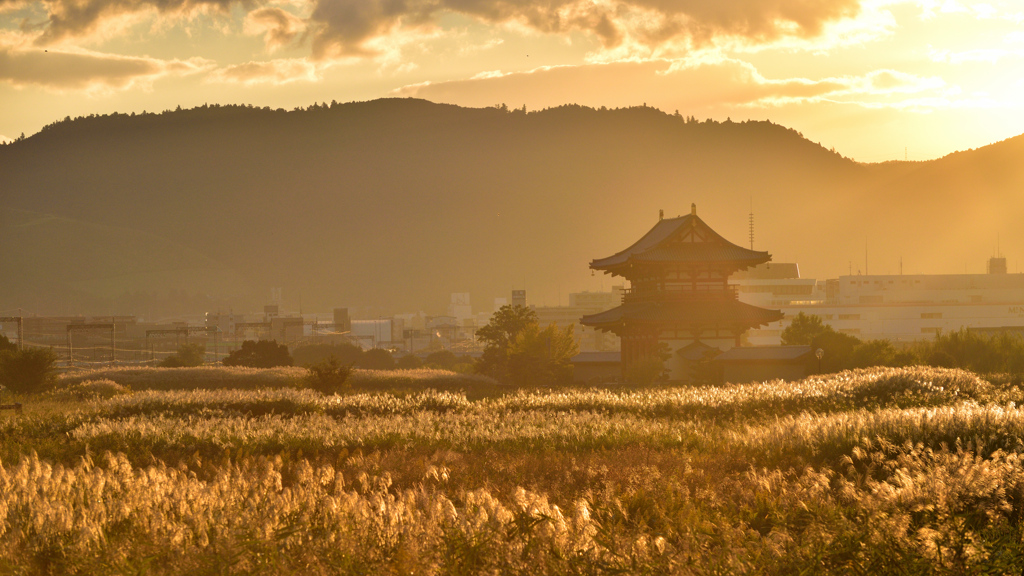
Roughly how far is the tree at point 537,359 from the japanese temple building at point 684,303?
16.0 feet

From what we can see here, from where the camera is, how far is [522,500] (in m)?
7.54

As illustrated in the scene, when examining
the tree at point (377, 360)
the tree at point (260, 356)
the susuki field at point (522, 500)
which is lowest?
the tree at point (377, 360)

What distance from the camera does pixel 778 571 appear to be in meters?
6.76

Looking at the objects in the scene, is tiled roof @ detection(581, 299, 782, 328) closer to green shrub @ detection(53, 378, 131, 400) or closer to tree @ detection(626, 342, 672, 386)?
tree @ detection(626, 342, 672, 386)

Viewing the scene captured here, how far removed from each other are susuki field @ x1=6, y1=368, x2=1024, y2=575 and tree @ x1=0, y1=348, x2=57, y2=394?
47.9 feet

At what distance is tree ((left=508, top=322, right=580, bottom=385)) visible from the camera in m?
44.0

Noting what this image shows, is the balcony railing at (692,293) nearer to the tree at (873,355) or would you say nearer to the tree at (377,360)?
the tree at (873,355)

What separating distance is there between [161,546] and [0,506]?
2436 millimetres

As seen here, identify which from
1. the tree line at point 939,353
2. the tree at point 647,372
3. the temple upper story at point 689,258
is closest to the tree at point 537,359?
the tree at point 647,372

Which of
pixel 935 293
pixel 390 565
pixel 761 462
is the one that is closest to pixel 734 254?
pixel 761 462

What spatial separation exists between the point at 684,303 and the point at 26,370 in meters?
35.6

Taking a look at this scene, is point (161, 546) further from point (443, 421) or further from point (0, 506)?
point (443, 421)

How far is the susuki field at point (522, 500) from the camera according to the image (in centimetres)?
659

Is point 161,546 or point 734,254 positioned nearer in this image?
point 161,546
